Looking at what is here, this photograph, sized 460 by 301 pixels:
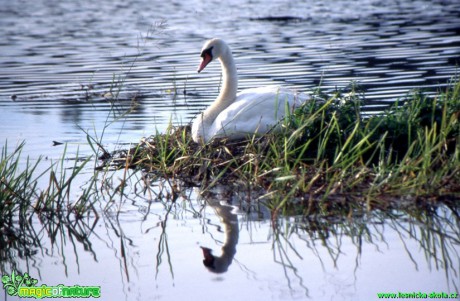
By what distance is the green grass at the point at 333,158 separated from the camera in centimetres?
703

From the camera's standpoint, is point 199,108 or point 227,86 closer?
point 227,86

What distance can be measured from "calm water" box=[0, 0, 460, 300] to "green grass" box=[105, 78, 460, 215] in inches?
9.5

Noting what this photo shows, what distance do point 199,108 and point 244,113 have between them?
3367 mm

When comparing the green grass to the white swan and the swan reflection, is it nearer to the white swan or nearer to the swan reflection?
the white swan

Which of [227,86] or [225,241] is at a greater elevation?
[227,86]

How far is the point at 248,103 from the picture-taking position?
9000 mm

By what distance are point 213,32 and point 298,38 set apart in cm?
315

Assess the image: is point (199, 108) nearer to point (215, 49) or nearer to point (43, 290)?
point (215, 49)

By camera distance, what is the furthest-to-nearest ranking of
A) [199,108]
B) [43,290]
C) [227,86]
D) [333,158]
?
[199,108] → [227,86] → [333,158] → [43,290]

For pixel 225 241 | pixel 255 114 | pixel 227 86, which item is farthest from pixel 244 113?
pixel 225 241

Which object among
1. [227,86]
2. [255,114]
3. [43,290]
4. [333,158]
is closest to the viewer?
[43,290]

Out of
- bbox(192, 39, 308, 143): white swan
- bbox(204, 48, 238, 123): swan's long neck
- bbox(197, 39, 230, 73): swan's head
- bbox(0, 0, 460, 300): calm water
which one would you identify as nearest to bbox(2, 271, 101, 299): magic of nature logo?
bbox(0, 0, 460, 300): calm water

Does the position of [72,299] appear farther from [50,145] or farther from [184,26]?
[184,26]

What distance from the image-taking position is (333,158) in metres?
7.93
